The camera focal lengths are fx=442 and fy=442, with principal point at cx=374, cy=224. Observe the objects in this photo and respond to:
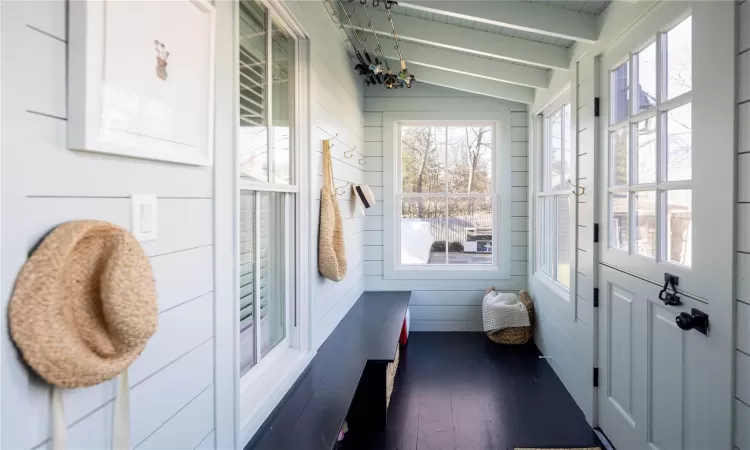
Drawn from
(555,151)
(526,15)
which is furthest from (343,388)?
(555,151)

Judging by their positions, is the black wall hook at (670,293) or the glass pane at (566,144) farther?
the glass pane at (566,144)

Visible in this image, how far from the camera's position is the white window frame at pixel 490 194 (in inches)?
177

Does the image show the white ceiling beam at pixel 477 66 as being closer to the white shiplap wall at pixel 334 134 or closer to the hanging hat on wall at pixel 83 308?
the white shiplap wall at pixel 334 134

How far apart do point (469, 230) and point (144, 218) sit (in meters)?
3.89

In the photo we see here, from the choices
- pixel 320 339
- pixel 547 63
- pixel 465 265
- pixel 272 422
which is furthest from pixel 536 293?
pixel 272 422

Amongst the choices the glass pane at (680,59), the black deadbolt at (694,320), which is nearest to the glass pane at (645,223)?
the black deadbolt at (694,320)

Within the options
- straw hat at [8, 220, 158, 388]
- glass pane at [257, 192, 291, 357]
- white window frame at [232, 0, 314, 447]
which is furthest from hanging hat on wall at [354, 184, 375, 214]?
straw hat at [8, 220, 158, 388]

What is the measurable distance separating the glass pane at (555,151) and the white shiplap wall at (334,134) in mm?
1719

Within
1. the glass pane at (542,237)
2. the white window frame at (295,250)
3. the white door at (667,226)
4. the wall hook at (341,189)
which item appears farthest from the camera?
the glass pane at (542,237)

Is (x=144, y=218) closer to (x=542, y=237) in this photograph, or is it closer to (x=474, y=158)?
(x=542, y=237)

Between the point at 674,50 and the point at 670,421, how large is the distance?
1589 mm

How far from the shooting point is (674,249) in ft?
6.14

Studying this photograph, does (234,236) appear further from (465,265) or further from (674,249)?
(465,265)

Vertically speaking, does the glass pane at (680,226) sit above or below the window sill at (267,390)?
above
